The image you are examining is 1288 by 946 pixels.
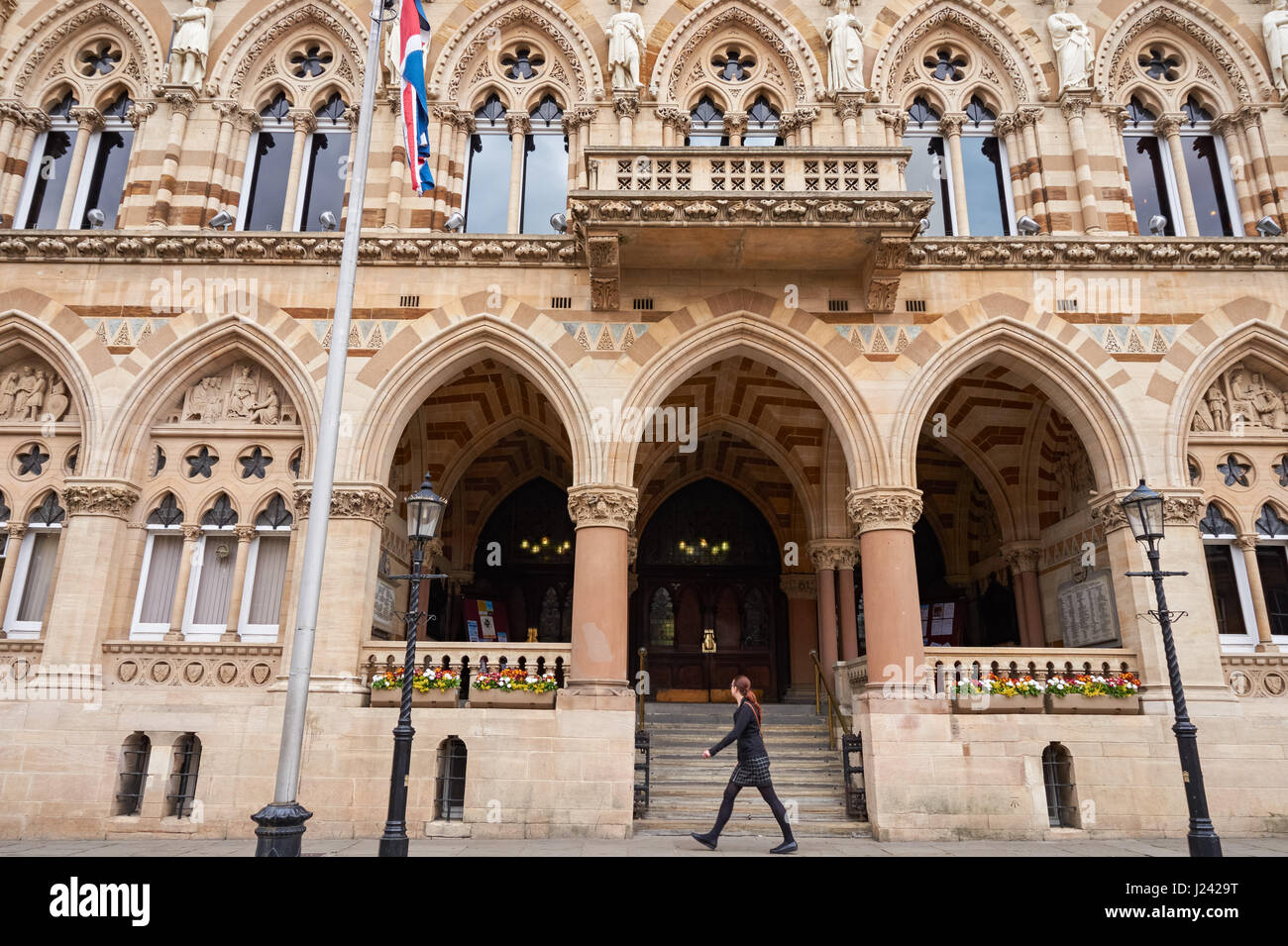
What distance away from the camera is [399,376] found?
47.5ft

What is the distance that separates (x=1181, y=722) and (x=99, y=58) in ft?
71.8

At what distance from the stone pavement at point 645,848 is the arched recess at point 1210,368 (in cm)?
592

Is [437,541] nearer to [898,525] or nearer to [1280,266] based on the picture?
[898,525]

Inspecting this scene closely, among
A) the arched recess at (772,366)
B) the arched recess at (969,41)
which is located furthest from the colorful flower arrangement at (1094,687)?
the arched recess at (969,41)

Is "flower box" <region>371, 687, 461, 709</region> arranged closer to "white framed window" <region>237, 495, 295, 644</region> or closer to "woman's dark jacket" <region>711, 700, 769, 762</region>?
"white framed window" <region>237, 495, 295, 644</region>

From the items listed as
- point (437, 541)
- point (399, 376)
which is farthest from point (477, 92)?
point (437, 541)

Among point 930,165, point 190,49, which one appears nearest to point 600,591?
point 930,165

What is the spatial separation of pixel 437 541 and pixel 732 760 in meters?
8.57

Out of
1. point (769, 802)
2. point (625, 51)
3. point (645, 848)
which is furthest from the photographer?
point (625, 51)

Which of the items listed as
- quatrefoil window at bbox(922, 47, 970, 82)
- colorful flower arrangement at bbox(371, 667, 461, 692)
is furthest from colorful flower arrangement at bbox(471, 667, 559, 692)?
quatrefoil window at bbox(922, 47, 970, 82)

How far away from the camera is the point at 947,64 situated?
55.7 ft

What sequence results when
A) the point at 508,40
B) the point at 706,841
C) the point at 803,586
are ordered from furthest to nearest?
the point at 803,586 → the point at 508,40 → the point at 706,841

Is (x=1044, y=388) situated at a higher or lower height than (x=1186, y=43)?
lower

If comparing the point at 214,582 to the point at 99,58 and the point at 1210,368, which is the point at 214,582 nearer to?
the point at 99,58
